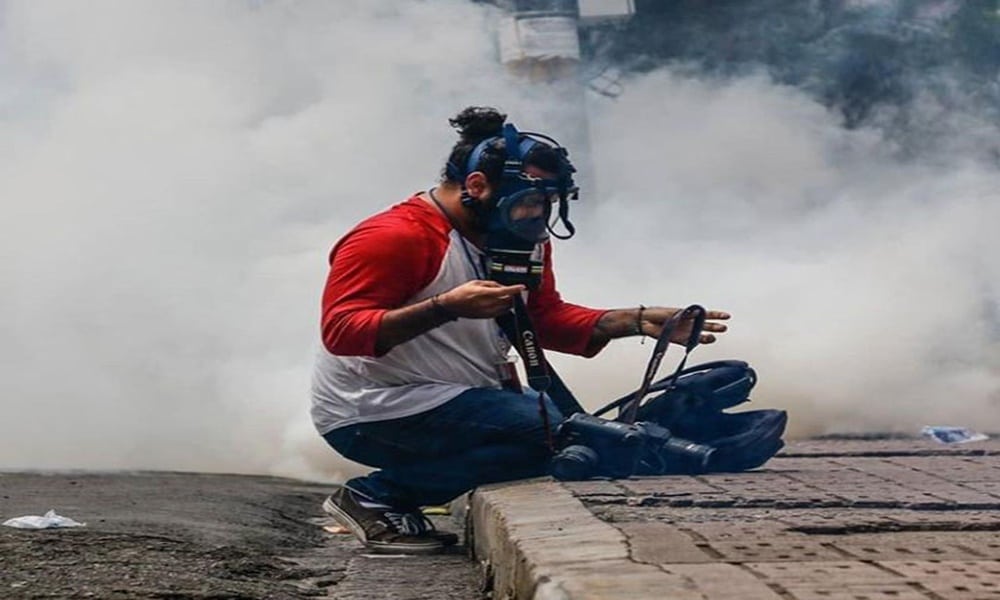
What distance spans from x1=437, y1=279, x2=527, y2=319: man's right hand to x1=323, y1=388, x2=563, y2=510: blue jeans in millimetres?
374

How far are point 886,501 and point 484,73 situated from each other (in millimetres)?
6366

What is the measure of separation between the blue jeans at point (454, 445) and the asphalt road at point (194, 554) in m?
0.19

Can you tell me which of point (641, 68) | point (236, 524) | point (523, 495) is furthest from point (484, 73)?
point (523, 495)

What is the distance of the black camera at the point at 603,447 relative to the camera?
433 centimetres

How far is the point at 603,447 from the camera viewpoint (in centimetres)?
439

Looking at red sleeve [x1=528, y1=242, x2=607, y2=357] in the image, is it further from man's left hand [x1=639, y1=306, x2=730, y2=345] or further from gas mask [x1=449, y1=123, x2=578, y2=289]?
gas mask [x1=449, y1=123, x2=578, y2=289]

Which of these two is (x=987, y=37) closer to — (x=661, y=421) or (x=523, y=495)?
(x=661, y=421)

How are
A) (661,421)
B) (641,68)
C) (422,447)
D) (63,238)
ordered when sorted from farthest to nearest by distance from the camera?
(641,68), (63,238), (661,421), (422,447)

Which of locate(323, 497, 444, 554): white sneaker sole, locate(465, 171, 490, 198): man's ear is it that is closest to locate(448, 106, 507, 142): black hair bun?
locate(465, 171, 490, 198): man's ear

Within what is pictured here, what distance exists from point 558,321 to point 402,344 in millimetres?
610

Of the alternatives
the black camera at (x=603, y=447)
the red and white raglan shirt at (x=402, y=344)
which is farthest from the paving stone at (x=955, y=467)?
→ the red and white raglan shirt at (x=402, y=344)

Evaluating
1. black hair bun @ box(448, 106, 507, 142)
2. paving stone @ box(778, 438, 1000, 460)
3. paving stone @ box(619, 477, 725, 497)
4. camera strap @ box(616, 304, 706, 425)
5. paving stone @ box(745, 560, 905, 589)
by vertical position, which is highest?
→ black hair bun @ box(448, 106, 507, 142)

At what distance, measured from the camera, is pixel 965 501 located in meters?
3.98

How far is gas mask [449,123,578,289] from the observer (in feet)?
14.3
